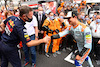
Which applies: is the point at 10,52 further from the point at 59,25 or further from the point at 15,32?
the point at 59,25

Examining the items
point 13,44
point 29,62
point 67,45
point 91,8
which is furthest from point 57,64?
point 91,8

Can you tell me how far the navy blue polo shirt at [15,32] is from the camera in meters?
1.62

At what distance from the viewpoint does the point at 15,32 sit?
1.68 meters

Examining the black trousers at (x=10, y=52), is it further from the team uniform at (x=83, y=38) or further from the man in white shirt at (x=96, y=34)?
the man in white shirt at (x=96, y=34)

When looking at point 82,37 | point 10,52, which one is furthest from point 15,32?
point 82,37

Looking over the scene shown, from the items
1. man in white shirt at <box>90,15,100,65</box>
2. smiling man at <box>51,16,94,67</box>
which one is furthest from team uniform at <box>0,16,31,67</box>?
man in white shirt at <box>90,15,100,65</box>

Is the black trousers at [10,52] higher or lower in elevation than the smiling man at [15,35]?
lower

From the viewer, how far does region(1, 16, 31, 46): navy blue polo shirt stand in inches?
63.8

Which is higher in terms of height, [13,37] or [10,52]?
[13,37]

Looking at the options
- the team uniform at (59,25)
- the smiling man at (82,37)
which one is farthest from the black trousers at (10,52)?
the team uniform at (59,25)

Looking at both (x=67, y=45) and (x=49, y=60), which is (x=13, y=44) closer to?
(x=49, y=60)

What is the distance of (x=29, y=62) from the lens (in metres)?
3.33

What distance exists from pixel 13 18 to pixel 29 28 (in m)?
1.05

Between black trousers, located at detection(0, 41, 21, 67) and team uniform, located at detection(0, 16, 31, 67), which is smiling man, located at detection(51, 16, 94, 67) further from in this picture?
black trousers, located at detection(0, 41, 21, 67)
